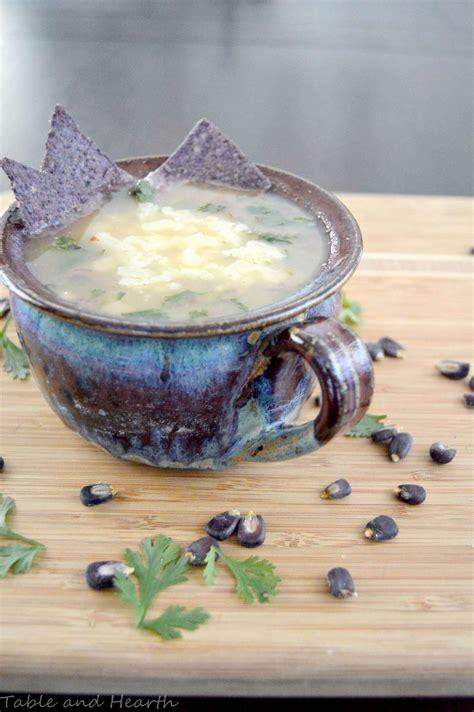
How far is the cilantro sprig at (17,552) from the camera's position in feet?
4.73

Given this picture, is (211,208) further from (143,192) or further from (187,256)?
(187,256)

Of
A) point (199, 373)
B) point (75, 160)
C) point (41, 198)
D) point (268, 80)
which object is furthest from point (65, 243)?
point (268, 80)

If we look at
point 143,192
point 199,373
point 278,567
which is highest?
point 143,192

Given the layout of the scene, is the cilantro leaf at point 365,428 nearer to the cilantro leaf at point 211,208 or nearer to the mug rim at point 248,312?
the mug rim at point 248,312

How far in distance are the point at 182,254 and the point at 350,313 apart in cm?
64

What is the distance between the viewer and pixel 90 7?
5.79 m

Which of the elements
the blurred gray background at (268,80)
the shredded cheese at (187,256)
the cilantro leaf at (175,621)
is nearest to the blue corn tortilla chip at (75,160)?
the shredded cheese at (187,256)

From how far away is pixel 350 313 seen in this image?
219 cm

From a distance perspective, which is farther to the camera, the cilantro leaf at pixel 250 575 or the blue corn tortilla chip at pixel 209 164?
the blue corn tortilla chip at pixel 209 164

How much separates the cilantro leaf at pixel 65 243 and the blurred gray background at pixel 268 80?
88.4 inches

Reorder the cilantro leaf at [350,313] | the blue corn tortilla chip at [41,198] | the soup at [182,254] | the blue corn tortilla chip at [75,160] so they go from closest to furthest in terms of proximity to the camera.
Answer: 1. the soup at [182,254]
2. the blue corn tortilla chip at [41,198]
3. the blue corn tortilla chip at [75,160]
4. the cilantro leaf at [350,313]

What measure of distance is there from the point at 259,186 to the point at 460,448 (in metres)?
0.73

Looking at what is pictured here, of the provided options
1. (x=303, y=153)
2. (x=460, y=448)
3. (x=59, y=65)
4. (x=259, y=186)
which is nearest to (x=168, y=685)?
(x=460, y=448)

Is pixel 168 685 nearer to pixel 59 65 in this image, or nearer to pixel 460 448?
pixel 460 448
